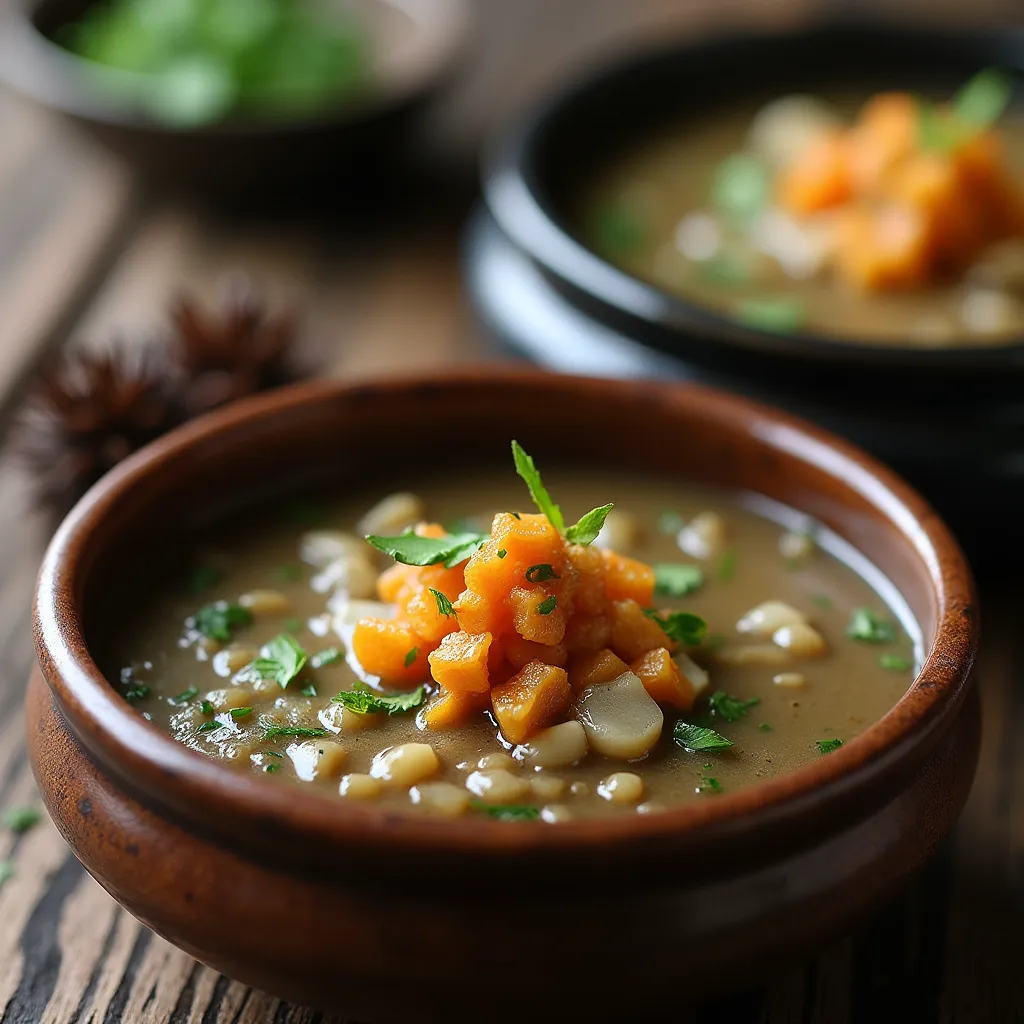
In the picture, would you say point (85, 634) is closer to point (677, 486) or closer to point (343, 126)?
point (677, 486)

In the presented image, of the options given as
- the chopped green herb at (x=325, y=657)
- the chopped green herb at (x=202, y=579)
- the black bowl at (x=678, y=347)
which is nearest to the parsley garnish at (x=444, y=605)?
the chopped green herb at (x=325, y=657)

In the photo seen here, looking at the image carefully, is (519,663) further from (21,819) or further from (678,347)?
(678,347)

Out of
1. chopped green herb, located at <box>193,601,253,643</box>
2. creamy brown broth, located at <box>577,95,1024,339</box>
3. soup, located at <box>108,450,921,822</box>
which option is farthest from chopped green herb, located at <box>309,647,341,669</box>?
creamy brown broth, located at <box>577,95,1024,339</box>

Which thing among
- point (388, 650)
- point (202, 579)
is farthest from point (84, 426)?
point (388, 650)

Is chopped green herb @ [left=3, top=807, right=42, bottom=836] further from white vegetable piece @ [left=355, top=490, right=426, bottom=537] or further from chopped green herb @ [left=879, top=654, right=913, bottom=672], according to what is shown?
chopped green herb @ [left=879, top=654, right=913, bottom=672]

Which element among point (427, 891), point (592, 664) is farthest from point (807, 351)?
point (427, 891)
